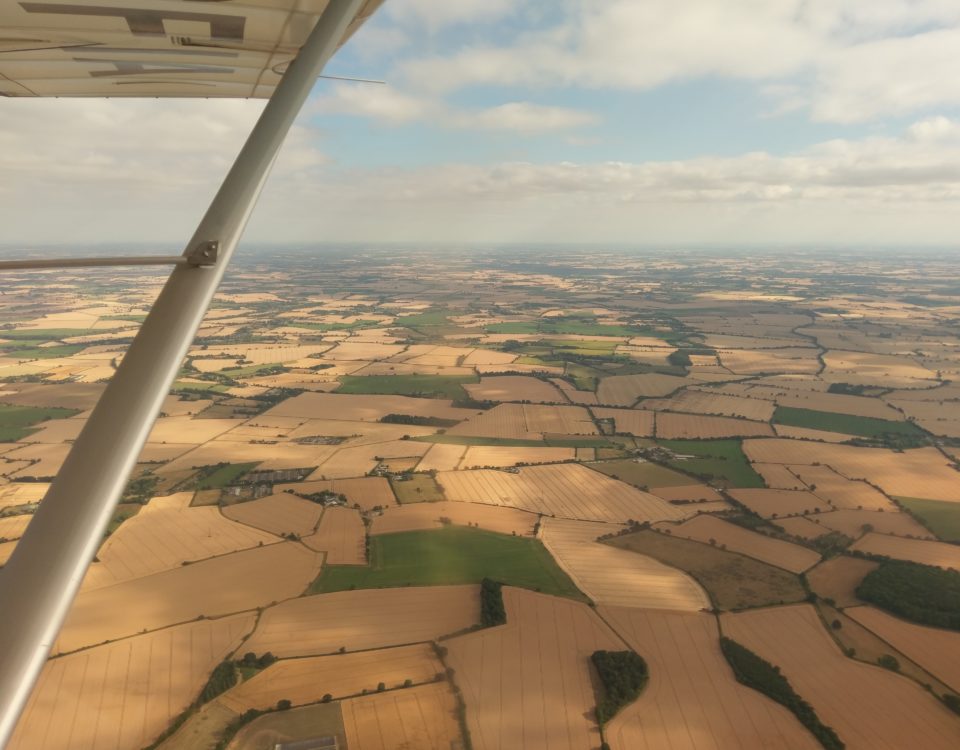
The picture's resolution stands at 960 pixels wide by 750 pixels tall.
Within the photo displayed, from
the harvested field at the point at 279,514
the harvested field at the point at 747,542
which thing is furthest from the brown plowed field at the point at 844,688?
the harvested field at the point at 279,514

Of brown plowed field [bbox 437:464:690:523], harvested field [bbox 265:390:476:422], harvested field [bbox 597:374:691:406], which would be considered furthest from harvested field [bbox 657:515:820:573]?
harvested field [bbox 597:374:691:406]

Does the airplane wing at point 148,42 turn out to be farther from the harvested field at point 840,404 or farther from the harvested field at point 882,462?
the harvested field at point 840,404

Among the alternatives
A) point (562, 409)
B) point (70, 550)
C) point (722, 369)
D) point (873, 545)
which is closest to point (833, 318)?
point (722, 369)

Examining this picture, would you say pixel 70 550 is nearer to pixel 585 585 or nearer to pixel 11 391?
pixel 585 585

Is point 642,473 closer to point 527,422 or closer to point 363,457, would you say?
point 527,422

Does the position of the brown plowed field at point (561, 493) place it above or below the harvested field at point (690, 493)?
above

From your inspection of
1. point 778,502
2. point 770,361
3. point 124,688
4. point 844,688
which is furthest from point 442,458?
point 770,361

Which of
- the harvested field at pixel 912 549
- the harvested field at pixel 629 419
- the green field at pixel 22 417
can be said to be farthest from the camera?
the harvested field at pixel 629 419
